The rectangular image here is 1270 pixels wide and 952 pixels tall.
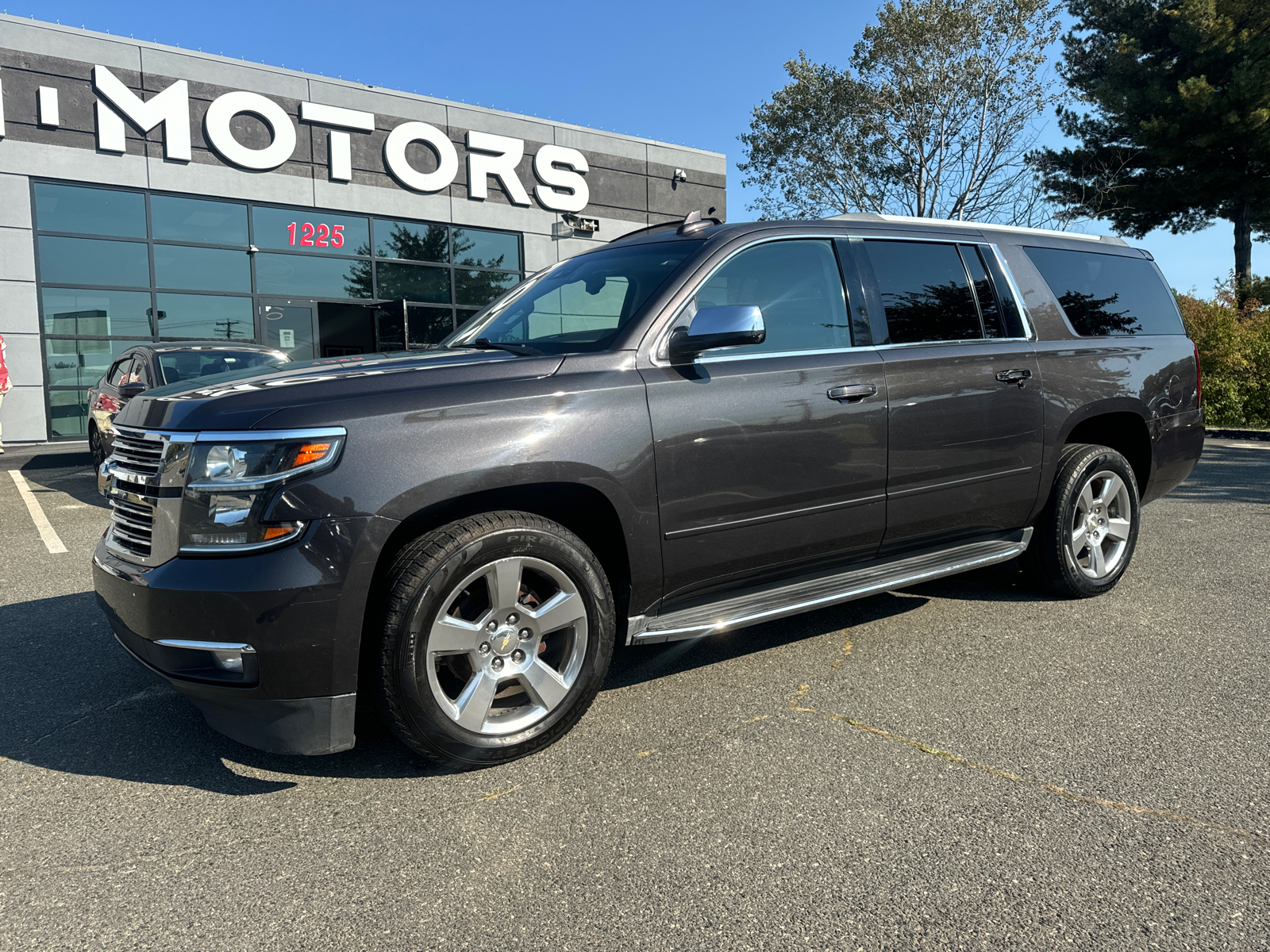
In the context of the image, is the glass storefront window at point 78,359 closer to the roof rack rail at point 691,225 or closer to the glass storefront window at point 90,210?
the glass storefront window at point 90,210

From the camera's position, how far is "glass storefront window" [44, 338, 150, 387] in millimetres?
14742

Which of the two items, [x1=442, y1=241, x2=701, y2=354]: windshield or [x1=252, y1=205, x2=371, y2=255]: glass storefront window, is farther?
[x1=252, y1=205, x2=371, y2=255]: glass storefront window

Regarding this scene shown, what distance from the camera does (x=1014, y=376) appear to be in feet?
13.8

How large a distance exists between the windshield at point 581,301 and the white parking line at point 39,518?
4.18 m

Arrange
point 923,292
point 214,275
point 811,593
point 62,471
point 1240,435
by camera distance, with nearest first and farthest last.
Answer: point 811,593, point 923,292, point 62,471, point 1240,435, point 214,275

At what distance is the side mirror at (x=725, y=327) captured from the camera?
3.12m

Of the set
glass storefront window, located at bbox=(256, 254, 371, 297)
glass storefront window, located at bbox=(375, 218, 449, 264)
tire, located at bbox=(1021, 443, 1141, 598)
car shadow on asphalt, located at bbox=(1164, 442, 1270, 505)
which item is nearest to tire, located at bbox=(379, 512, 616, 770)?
tire, located at bbox=(1021, 443, 1141, 598)

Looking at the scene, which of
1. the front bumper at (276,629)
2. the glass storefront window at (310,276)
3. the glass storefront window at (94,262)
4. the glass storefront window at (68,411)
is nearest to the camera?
the front bumper at (276,629)

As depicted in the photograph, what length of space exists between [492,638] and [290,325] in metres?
15.3

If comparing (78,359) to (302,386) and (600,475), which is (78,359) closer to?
(302,386)

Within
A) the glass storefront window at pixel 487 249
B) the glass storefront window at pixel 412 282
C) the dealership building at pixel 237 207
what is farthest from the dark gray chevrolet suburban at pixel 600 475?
the glass storefront window at pixel 487 249

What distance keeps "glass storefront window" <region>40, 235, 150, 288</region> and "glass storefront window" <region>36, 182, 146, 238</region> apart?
193 millimetres

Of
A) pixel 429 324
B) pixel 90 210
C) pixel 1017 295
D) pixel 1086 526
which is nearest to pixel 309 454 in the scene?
pixel 1017 295

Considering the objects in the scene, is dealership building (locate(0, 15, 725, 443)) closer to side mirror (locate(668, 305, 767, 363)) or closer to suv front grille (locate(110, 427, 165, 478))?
suv front grille (locate(110, 427, 165, 478))
